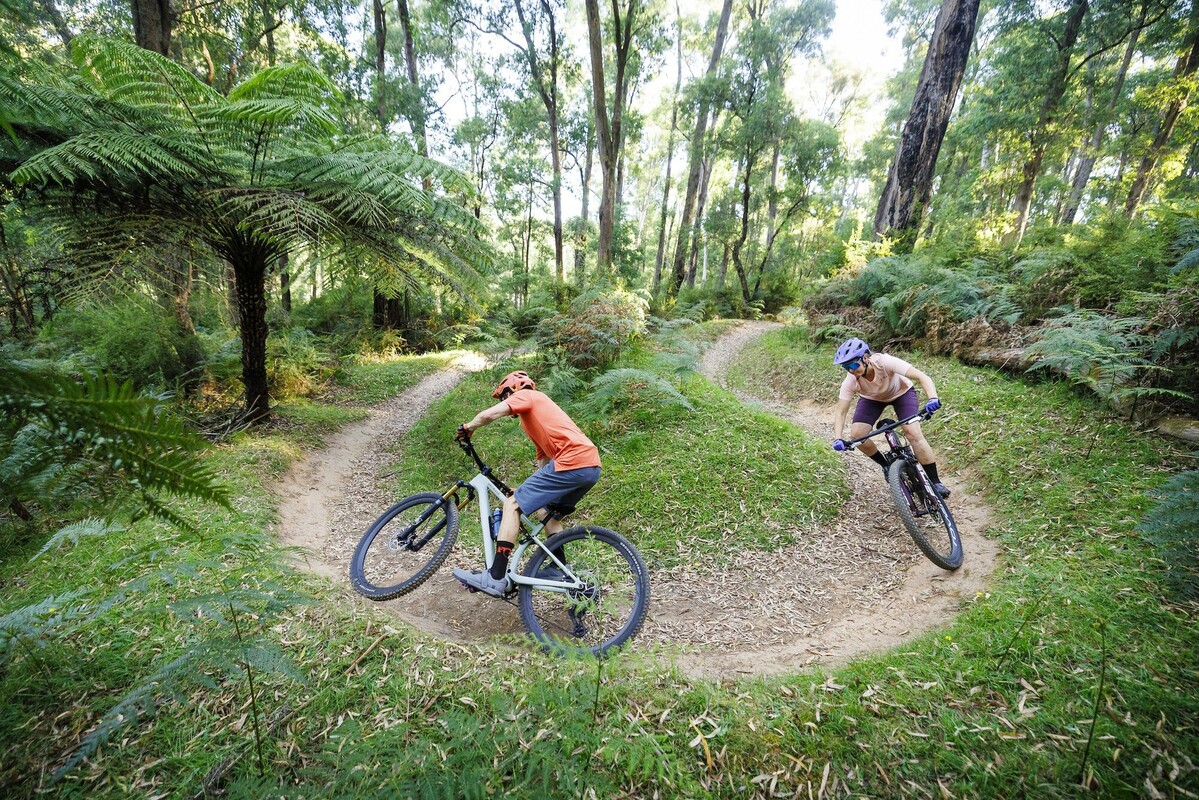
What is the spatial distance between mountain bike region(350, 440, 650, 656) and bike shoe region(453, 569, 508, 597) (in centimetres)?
7

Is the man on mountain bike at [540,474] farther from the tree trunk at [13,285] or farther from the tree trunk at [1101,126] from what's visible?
the tree trunk at [1101,126]

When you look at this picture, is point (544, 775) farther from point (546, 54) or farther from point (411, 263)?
point (546, 54)

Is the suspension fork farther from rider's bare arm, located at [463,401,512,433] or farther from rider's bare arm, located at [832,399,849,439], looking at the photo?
rider's bare arm, located at [832,399,849,439]

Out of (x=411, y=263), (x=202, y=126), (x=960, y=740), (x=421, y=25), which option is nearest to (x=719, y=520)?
(x=960, y=740)

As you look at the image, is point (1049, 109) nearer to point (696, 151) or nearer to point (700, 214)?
point (696, 151)

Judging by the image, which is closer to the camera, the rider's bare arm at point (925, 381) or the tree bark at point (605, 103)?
the rider's bare arm at point (925, 381)

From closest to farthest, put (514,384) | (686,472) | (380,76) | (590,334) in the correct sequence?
(514,384)
(686,472)
(590,334)
(380,76)

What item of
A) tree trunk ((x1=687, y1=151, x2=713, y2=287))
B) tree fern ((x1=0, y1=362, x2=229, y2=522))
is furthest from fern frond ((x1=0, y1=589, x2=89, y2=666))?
tree trunk ((x1=687, y1=151, x2=713, y2=287))

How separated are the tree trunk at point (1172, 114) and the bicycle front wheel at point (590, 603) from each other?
14.9 m

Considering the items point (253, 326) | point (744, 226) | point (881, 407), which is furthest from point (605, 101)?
point (881, 407)

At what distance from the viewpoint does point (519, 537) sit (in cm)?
399

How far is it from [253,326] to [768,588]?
281 inches

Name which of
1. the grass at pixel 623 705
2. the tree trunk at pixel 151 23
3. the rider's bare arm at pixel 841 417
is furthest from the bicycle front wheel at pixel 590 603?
the tree trunk at pixel 151 23

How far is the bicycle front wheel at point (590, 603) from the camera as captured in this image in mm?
3512
